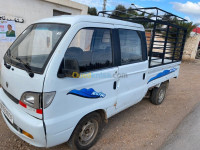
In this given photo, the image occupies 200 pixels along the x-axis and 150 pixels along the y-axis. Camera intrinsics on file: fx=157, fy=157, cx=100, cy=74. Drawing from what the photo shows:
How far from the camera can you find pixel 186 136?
3.14 metres

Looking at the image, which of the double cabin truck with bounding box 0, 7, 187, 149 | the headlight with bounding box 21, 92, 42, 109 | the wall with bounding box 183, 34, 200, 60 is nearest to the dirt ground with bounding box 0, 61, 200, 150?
the double cabin truck with bounding box 0, 7, 187, 149

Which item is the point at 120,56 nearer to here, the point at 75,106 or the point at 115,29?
the point at 115,29

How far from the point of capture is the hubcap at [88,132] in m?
2.41

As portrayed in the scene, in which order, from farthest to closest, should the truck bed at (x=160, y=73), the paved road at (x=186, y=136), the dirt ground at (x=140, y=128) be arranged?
1. the truck bed at (x=160, y=73)
2. the paved road at (x=186, y=136)
3. the dirt ground at (x=140, y=128)

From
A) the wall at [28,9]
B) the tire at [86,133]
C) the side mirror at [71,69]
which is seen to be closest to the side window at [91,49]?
the side mirror at [71,69]

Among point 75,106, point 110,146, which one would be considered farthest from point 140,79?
point 75,106

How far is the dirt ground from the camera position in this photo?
2.69 meters

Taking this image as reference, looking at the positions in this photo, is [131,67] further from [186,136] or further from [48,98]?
[186,136]

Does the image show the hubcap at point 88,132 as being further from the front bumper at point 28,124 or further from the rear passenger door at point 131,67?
the front bumper at point 28,124

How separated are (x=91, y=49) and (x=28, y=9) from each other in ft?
15.4

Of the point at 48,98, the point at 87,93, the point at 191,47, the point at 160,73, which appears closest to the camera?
the point at 48,98

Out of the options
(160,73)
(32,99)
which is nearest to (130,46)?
(160,73)

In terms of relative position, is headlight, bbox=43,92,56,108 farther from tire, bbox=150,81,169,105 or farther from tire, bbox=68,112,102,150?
tire, bbox=150,81,169,105

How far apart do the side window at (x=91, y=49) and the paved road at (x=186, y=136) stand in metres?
1.88
